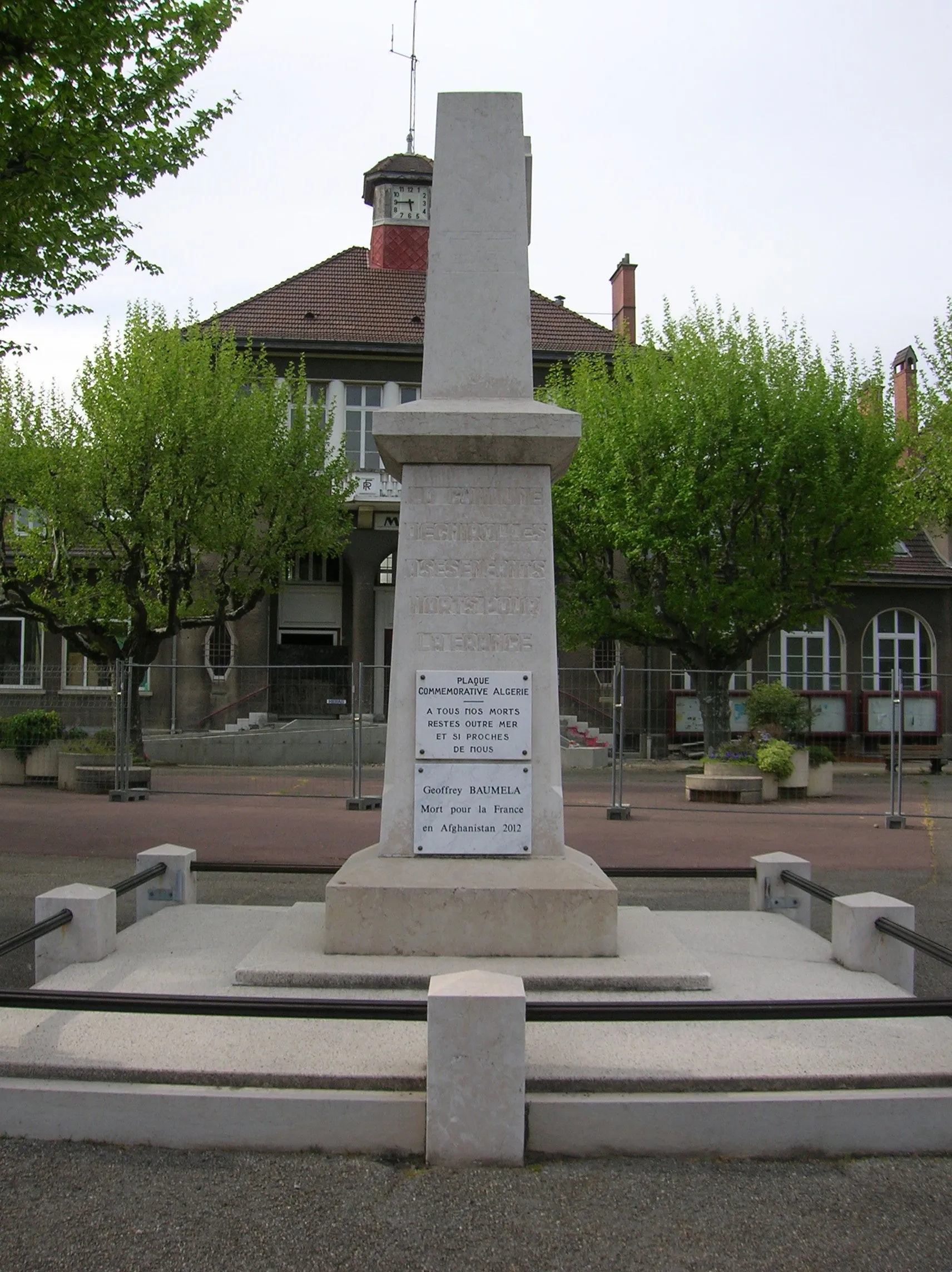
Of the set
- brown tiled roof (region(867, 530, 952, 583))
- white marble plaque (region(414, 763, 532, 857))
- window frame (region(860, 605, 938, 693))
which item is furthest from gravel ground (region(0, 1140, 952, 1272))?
window frame (region(860, 605, 938, 693))

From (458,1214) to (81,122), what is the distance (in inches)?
412

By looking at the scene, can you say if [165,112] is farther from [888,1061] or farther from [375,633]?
[375,633]

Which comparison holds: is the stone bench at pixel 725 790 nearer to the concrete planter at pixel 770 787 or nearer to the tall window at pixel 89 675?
the concrete planter at pixel 770 787

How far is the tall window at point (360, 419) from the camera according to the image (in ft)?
99.8

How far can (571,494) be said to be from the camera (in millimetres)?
24312

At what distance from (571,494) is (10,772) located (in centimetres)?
1254

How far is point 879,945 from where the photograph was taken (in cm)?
591

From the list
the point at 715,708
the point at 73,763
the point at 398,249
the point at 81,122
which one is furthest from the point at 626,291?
the point at 81,122

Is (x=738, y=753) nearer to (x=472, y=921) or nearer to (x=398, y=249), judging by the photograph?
(x=472, y=921)

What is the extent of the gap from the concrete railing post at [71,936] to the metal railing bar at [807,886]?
402 cm

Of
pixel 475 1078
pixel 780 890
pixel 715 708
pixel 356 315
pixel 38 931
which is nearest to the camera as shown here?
pixel 475 1078

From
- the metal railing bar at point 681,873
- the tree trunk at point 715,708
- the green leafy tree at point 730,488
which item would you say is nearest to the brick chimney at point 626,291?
the green leafy tree at point 730,488

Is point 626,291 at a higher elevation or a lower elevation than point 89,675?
higher

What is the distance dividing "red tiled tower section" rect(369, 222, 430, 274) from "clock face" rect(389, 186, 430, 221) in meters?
0.30
